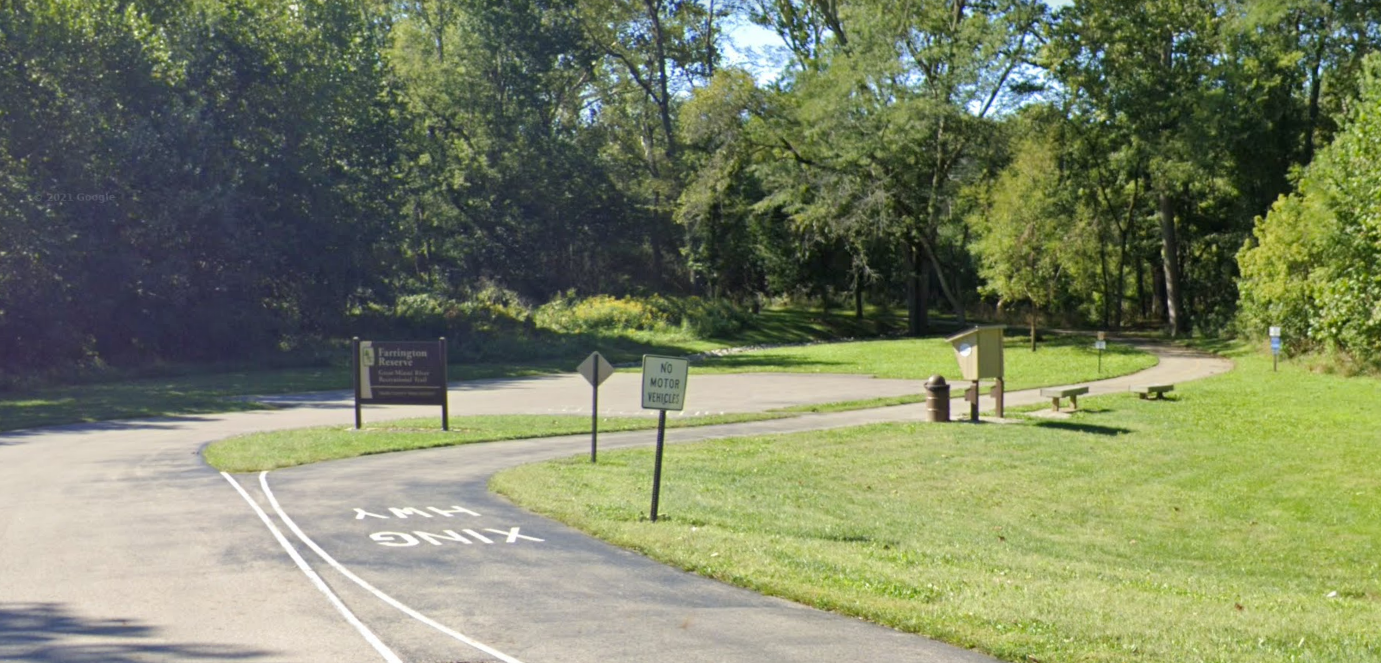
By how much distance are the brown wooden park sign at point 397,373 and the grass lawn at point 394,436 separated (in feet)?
2.13

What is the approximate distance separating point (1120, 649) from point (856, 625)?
1.89 m

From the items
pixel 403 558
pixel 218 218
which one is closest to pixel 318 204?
pixel 218 218

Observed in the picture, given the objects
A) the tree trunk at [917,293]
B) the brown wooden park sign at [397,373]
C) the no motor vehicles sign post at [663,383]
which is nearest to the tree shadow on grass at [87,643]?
the no motor vehicles sign post at [663,383]

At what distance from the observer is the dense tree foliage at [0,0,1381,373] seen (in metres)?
40.9

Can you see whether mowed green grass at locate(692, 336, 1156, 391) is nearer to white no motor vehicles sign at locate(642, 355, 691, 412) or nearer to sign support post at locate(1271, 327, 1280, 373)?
sign support post at locate(1271, 327, 1280, 373)

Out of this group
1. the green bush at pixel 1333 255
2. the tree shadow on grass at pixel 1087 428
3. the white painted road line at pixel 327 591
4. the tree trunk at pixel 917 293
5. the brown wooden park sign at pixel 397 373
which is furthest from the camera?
the tree trunk at pixel 917 293

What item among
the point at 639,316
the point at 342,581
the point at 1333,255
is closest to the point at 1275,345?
the point at 1333,255

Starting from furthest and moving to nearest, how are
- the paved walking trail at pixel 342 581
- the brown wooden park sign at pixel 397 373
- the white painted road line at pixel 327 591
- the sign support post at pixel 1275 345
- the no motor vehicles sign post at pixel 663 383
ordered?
the sign support post at pixel 1275 345
the brown wooden park sign at pixel 397 373
the no motor vehicles sign post at pixel 663 383
the paved walking trail at pixel 342 581
the white painted road line at pixel 327 591

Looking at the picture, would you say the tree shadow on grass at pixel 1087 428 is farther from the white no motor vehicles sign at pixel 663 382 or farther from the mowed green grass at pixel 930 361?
the white no motor vehicles sign at pixel 663 382

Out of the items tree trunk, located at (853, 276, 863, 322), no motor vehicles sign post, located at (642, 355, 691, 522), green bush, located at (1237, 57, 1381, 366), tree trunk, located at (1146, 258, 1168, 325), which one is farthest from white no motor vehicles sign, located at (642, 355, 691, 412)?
tree trunk, located at (1146, 258, 1168, 325)

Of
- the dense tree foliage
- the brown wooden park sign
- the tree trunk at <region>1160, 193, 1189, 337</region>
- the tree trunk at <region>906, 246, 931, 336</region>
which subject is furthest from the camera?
the tree trunk at <region>906, 246, 931, 336</region>

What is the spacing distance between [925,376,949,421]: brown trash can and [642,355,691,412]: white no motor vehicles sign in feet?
46.1

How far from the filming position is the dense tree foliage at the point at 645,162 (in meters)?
40.9

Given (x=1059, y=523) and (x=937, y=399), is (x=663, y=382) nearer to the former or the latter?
(x=1059, y=523)
